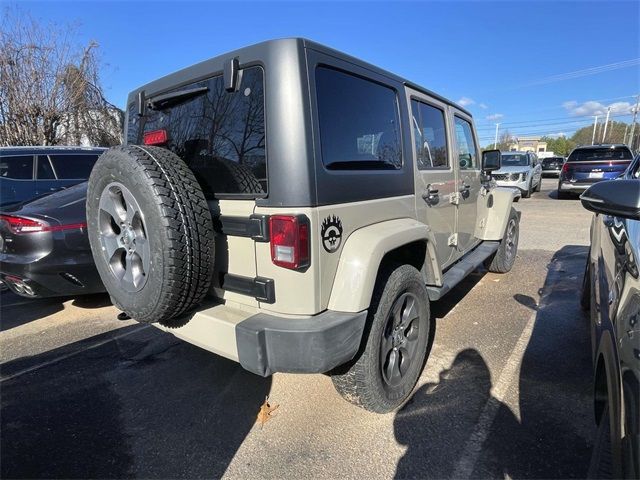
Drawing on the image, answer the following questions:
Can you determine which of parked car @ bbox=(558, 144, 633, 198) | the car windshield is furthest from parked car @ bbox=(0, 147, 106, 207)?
the car windshield

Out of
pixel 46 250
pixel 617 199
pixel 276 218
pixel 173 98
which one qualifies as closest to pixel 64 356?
pixel 46 250

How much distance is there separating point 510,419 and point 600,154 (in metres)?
14.2

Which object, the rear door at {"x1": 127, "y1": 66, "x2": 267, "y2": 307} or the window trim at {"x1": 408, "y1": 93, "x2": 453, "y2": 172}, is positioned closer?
the rear door at {"x1": 127, "y1": 66, "x2": 267, "y2": 307}

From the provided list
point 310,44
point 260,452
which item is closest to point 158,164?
point 310,44

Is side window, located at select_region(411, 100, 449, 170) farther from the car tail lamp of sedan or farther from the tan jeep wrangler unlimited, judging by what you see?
the car tail lamp of sedan

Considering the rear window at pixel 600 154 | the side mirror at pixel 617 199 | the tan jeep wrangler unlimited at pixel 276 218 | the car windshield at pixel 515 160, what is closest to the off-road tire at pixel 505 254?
the tan jeep wrangler unlimited at pixel 276 218

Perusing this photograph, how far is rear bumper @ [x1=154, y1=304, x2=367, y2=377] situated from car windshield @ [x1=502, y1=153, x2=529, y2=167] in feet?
52.6

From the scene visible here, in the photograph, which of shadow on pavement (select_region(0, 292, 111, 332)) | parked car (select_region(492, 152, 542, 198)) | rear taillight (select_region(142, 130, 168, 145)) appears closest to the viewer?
rear taillight (select_region(142, 130, 168, 145))

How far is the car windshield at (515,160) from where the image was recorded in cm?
1595

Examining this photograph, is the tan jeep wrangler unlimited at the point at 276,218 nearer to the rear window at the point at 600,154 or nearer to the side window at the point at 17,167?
the side window at the point at 17,167

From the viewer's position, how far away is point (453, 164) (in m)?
3.72

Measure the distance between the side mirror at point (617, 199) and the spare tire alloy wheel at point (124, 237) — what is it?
213 centimetres

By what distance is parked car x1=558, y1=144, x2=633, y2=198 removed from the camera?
12.6 metres

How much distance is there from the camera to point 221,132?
7.48 ft
